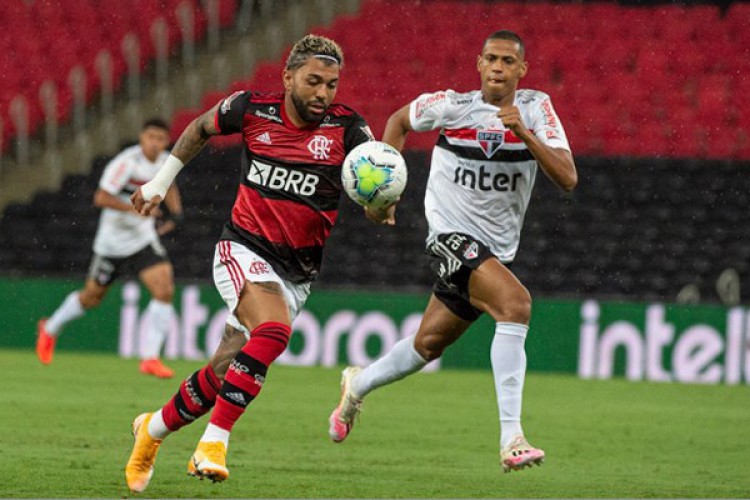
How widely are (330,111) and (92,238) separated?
10.4m

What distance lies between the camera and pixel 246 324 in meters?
6.55

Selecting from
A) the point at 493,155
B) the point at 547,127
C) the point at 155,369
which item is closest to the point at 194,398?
the point at 493,155

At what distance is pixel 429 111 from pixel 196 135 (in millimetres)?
1369

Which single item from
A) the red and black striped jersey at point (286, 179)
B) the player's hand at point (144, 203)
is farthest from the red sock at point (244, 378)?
the player's hand at point (144, 203)

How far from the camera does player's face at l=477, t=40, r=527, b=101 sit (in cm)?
738

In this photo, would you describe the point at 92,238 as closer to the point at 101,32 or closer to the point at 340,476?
the point at 101,32

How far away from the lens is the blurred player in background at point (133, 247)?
512 inches

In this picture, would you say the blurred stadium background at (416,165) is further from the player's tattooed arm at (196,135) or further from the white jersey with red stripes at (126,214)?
the player's tattooed arm at (196,135)

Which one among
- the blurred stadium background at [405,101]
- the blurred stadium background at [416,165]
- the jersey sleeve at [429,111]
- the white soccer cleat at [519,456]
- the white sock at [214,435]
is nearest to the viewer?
the white sock at [214,435]

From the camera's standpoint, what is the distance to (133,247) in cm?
1322

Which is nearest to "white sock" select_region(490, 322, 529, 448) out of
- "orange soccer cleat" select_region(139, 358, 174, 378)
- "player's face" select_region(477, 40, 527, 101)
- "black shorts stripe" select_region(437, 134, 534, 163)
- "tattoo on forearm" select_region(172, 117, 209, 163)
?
"black shorts stripe" select_region(437, 134, 534, 163)

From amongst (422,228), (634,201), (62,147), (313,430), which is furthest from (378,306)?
(62,147)

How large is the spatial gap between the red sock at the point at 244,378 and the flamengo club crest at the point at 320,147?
3.14ft

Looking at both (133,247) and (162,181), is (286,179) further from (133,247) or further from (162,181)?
(133,247)
